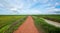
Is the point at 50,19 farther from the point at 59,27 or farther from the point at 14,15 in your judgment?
the point at 14,15

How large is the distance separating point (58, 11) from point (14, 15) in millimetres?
1171

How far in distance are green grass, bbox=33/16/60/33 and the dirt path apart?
0.35ft

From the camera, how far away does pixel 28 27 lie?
3234 mm

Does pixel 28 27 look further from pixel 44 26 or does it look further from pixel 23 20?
pixel 44 26

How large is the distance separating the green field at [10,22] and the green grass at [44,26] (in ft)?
1.16

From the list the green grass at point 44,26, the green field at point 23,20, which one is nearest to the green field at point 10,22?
the green field at point 23,20

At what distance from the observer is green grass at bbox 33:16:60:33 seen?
3.20 meters

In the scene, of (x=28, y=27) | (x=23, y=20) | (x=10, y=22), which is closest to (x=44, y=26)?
(x=28, y=27)

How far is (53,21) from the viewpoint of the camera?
3.32 metres

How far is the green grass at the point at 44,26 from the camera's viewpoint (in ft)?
10.5

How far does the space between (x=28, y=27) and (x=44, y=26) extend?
1.37 feet

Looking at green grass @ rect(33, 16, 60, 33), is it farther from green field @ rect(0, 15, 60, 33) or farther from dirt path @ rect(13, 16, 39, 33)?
dirt path @ rect(13, 16, 39, 33)

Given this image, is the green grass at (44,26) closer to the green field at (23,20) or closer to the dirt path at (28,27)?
the green field at (23,20)

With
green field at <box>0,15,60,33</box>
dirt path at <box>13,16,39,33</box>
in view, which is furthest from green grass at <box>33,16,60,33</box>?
dirt path at <box>13,16,39,33</box>
